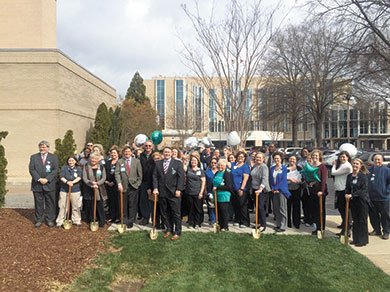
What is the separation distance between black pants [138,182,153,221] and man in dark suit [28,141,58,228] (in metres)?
2.04

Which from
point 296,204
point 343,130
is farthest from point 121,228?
point 343,130

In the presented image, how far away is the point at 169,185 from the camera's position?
666 cm

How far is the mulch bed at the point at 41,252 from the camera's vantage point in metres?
4.58

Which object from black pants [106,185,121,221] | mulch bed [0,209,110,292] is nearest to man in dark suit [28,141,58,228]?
mulch bed [0,209,110,292]

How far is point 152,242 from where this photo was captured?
633cm

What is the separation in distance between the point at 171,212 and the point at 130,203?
1.15 metres

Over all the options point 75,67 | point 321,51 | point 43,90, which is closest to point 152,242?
point 43,90

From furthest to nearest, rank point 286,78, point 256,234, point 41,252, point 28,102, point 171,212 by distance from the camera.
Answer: point 286,78, point 28,102, point 171,212, point 256,234, point 41,252

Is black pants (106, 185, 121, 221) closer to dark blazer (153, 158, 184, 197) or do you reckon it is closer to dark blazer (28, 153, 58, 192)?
dark blazer (28, 153, 58, 192)

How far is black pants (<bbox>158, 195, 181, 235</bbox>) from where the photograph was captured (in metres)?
6.68

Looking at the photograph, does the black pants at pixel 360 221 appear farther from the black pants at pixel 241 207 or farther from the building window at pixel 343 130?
the building window at pixel 343 130

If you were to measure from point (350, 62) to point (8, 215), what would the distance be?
1596 centimetres

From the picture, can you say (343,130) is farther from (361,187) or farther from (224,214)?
A: (224,214)

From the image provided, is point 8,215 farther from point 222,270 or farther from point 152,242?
point 222,270
